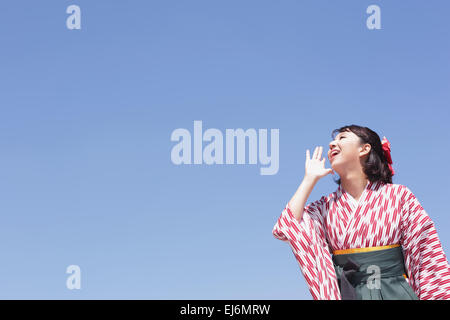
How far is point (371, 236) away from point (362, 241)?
103 millimetres

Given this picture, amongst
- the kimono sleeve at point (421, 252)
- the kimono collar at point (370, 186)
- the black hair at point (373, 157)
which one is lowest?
the kimono sleeve at point (421, 252)

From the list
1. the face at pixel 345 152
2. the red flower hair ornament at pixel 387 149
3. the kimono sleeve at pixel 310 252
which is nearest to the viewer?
the kimono sleeve at pixel 310 252

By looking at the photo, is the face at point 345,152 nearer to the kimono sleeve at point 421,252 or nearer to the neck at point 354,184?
the neck at point 354,184

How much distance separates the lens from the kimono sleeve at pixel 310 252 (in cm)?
586

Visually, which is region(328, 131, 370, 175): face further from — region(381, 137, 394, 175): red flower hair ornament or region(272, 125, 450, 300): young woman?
region(381, 137, 394, 175): red flower hair ornament

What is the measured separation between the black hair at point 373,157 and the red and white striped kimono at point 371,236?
0.23 meters

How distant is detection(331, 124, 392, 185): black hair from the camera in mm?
6422

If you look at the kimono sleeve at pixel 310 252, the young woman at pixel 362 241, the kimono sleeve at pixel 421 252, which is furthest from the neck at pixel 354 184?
the kimono sleeve at pixel 310 252

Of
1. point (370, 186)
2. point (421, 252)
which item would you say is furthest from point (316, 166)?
point (421, 252)

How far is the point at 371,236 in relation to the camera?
598cm
